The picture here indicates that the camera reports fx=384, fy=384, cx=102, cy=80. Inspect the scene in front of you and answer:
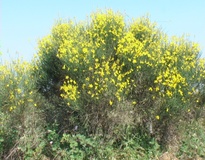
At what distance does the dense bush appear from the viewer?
7699 mm

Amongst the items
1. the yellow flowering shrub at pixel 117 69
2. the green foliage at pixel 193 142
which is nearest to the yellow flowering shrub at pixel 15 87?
the yellow flowering shrub at pixel 117 69

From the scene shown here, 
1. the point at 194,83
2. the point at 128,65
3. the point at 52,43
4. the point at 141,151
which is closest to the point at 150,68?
the point at 128,65

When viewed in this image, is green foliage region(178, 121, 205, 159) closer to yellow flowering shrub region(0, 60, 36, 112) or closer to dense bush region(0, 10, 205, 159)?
Result: dense bush region(0, 10, 205, 159)

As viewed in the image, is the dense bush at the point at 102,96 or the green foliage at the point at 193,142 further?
the green foliage at the point at 193,142

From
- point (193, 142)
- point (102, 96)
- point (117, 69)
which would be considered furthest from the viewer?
point (193, 142)

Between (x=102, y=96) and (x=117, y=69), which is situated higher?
(x=117, y=69)

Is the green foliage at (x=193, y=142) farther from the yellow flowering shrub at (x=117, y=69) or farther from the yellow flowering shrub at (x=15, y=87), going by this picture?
the yellow flowering shrub at (x=15, y=87)

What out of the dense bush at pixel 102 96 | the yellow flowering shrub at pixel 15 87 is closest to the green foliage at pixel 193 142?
the dense bush at pixel 102 96

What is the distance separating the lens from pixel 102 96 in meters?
7.65

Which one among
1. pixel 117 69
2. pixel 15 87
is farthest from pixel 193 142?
pixel 15 87

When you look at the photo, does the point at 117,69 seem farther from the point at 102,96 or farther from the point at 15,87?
the point at 15,87

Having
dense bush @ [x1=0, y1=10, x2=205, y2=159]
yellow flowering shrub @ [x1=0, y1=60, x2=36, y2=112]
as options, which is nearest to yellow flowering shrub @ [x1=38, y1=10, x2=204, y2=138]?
dense bush @ [x1=0, y1=10, x2=205, y2=159]

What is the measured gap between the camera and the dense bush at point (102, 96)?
770cm

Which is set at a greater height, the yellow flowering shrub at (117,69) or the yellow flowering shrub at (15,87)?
the yellow flowering shrub at (117,69)
